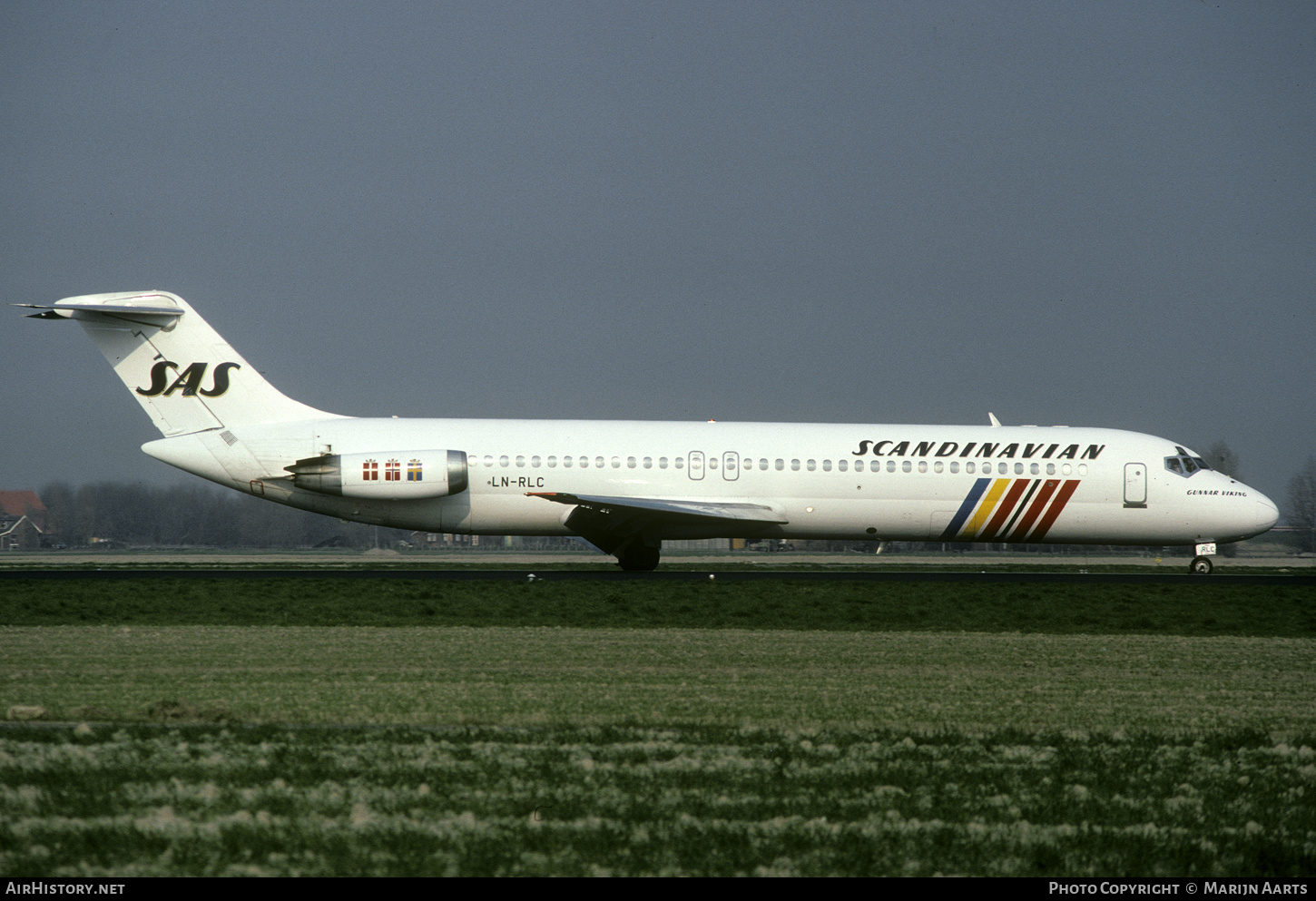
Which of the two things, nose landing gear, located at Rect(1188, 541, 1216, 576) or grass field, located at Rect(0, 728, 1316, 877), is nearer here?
grass field, located at Rect(0, 728, 1316, 877)

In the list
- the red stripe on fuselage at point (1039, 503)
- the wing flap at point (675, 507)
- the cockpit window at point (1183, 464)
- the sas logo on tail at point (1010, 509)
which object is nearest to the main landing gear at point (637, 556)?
the wing flap at point (675, 507)

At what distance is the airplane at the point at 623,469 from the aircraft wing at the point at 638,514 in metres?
0.05

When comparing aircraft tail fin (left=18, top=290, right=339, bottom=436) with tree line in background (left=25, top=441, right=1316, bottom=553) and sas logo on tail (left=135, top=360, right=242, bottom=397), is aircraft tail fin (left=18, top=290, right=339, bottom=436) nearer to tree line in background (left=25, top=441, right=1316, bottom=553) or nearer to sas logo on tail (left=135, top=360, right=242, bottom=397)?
sas logo on tail (left=135, top=360, right=242, bottom=397)

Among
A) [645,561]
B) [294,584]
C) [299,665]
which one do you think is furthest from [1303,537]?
[299,665]

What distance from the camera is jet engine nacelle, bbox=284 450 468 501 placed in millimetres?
26297

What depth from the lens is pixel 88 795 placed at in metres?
5.62

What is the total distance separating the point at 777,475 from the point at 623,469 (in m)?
3.52

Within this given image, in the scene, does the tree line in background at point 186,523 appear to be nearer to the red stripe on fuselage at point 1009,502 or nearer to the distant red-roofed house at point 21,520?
the distant red-roofed house at point 21,520

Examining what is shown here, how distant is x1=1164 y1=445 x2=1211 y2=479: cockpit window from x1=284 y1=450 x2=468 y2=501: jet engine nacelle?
16.7 metres

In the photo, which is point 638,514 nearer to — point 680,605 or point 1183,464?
point 680,605

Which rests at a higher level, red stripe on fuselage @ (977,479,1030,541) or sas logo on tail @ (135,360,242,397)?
sas logo on tail @ (135,360,242,397)

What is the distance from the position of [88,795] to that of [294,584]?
15.6 metres

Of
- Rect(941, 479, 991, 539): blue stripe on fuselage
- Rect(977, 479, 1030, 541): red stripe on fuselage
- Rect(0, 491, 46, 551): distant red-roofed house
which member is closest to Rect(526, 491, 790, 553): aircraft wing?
Rect(941, 479, 991, 539): blue stripe on fuselage
